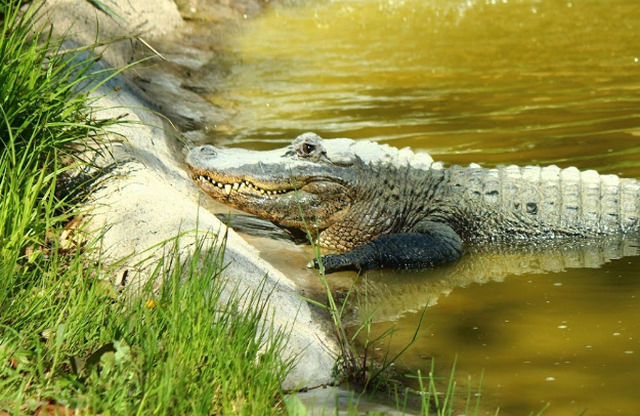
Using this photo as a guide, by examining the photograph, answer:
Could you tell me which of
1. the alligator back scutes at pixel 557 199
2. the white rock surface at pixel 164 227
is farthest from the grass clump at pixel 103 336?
the alligator back scutes at pixel 557 199

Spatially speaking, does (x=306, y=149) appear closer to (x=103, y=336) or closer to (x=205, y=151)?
(x=205, y=151)

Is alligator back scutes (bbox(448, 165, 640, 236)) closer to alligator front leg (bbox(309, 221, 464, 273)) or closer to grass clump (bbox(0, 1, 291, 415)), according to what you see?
alligator front leg (bbox(309, 221, 464, 273))

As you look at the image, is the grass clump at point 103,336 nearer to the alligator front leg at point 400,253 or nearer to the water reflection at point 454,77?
the alligator front leg at point 400,253

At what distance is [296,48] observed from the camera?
37.8 ft

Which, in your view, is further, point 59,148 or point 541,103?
point 541,103

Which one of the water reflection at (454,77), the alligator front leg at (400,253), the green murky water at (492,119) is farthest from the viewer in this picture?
the water reflection at (454,77)

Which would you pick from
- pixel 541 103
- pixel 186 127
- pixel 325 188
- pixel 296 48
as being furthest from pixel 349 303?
pixel 296 48

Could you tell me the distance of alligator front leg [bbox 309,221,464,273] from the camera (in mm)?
5582

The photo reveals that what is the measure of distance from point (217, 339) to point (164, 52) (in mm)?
7822

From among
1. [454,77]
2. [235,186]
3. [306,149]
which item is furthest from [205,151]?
[454,77]

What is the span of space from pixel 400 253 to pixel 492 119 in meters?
2.94

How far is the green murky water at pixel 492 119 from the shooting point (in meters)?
4.00

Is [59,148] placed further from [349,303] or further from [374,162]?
[374,162]

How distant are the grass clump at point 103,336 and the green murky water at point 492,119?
1140 mm
